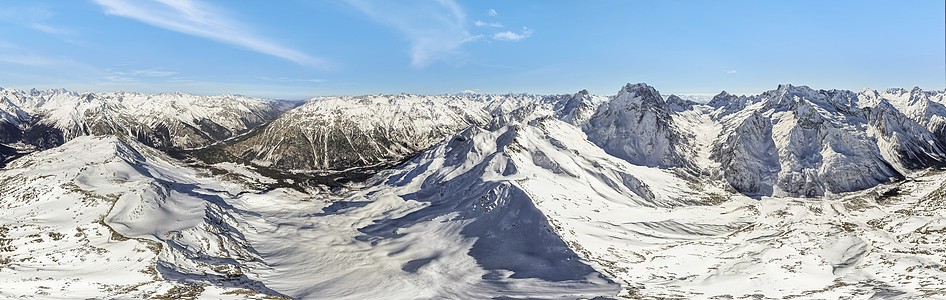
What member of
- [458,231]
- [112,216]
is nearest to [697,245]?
[458,231]

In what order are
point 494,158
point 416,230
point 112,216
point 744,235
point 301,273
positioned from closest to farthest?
1. point 112,216
2. point 301,273
3. point 744,235
4. point 416,230
5. point 494,158

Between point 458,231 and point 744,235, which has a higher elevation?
point 744,235

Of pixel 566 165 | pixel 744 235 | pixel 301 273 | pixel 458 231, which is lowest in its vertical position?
pixel 301 273

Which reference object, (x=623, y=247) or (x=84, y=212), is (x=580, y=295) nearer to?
(x=623, y=247)

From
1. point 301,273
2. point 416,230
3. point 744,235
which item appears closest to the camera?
point 301,273

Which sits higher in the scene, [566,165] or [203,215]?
[566,165]

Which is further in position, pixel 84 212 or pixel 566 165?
pixel 566 165

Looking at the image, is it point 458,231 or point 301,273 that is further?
point 458,231

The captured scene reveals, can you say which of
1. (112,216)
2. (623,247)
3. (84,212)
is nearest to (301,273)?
(112,216)

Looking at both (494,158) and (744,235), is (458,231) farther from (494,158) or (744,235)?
(744,235)
